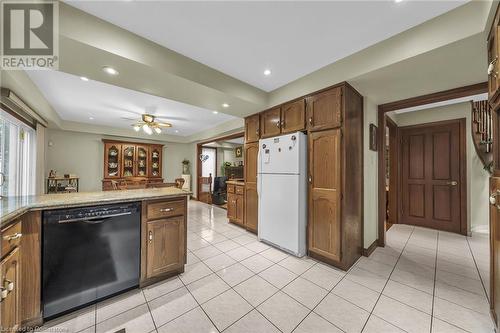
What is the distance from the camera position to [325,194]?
2395 mm

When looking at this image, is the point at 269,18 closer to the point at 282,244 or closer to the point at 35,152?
the point at 282,244

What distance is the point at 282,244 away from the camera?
8.95 ft

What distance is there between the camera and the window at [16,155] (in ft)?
9.30

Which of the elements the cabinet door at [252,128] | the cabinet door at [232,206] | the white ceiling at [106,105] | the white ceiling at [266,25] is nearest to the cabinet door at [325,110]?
the white ceiling at [266,25]

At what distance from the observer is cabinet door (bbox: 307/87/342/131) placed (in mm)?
2264

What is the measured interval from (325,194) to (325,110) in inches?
41.9

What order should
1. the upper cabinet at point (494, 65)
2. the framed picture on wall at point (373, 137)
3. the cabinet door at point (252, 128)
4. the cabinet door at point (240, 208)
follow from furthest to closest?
the cabinet door at point (240, 208) → the cabinet door at point (252, 128) → the framed picture on wall at point (373, 137) → the upper cabinet at point (494, 65)

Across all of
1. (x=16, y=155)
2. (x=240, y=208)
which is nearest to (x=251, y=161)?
(x=240, y=208)

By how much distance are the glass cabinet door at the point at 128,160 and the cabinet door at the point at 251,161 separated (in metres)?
4.45

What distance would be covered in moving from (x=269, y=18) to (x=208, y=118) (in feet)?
11.0

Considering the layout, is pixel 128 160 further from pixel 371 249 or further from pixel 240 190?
pixel 371 249

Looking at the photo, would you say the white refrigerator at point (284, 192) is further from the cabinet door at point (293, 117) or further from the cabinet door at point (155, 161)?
the cabinet door at point (155, 161)

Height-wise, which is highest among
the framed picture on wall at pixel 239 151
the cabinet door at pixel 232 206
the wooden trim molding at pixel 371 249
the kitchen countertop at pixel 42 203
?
the framed picture on wall at pixel 239 151

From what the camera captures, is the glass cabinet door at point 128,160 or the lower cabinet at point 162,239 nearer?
the lower cabinet at point 162,239
